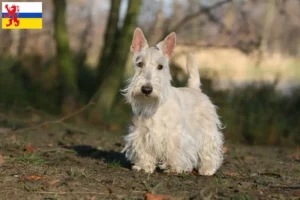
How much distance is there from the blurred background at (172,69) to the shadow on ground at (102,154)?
2.70 metres

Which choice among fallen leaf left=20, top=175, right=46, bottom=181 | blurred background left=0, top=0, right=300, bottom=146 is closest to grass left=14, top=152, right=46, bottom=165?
fallen leaf left=20, top=175, right=46, bottom=181

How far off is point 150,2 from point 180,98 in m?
6.26

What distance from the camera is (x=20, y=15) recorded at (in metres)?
10.5

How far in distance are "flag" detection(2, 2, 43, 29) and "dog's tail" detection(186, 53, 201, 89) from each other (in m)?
4.59

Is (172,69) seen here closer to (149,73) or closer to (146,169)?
(146,169)

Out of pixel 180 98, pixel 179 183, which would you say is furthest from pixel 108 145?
pixel 179 183

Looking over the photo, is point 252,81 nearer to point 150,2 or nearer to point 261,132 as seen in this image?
point 261,132

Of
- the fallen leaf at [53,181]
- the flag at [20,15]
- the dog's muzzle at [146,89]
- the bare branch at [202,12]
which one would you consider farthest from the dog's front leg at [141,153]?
the bare branch at [202,12]

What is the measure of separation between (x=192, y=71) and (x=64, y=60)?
505cm

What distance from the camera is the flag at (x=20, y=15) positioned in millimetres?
Answer: 10438

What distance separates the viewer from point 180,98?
588 cm

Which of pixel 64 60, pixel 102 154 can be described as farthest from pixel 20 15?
pixel 102 154

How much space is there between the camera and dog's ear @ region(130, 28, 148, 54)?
18.6ft

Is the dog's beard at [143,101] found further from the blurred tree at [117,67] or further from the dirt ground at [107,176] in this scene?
the blurred tree at [117,67]
